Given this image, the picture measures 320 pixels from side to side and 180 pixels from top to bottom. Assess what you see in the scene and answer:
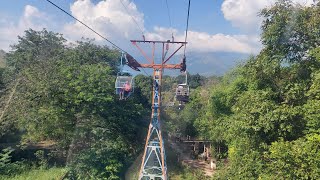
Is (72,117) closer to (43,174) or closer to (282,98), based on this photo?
(43,174)

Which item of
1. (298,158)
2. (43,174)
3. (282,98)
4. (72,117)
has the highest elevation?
(282,98)

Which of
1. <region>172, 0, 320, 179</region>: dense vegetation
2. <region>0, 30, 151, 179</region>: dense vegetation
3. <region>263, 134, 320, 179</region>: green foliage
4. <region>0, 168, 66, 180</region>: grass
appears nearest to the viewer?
<region>263, 134, 320, 179</region>: green foliage

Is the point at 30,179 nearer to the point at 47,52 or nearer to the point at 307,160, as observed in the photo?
the point at 307,160

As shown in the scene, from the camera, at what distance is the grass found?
582 inches

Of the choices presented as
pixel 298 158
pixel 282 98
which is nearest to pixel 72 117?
pixel 282 98

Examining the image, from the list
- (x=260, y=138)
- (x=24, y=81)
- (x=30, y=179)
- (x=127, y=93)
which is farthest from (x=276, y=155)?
(x=24, y=81)

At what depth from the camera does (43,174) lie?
50.7 feet

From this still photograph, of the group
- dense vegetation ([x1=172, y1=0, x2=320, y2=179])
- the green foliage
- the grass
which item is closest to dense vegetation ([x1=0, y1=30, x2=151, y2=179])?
the grass

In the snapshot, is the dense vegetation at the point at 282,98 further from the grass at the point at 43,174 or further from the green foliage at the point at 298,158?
the grass at the point at 43,174

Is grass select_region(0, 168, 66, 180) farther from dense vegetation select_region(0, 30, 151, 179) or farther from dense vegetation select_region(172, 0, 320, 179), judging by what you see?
dense vegetation select_region(172, 0, 320, 179)

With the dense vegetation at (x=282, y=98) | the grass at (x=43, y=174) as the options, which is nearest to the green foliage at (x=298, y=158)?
the dense vegetation at (x=282, y=98)

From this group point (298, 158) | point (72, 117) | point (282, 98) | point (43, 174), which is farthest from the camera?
point (72, 117)

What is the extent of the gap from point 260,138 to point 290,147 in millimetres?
1789

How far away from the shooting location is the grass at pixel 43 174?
14.8 metres
